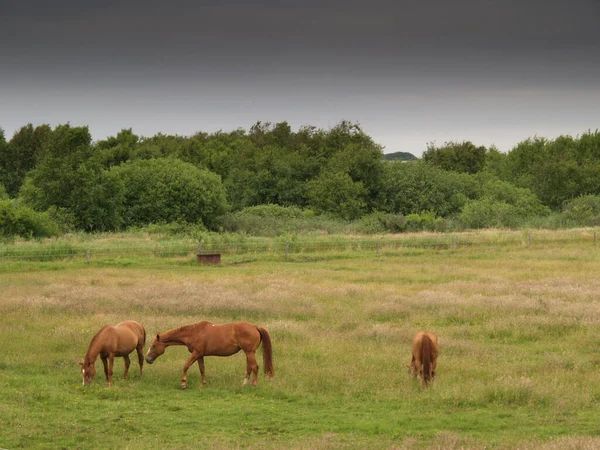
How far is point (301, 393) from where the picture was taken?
1539cm

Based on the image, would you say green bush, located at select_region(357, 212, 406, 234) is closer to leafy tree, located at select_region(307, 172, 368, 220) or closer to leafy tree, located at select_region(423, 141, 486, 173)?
leafy tree, located at select_region(307, 172, 368, 220)

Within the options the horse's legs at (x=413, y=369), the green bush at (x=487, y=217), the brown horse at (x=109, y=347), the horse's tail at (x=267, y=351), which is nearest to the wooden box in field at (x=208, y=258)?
the brown horse at (x=109, y=347)

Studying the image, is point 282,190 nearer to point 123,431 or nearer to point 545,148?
point 545,148

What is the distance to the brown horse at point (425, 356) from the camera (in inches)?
623

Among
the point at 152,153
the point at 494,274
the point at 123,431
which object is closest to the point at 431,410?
the point at 123,431

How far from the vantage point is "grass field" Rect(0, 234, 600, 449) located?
41.9 ft

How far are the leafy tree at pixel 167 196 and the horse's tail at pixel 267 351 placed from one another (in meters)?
54.9

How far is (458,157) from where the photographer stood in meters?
128

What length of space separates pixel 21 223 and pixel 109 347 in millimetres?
38300

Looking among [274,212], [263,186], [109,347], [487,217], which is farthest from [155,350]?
[263,186]

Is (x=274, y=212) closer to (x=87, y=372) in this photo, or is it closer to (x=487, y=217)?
(x=487, y=217)

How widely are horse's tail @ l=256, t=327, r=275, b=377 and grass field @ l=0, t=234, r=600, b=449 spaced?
15.0 inches

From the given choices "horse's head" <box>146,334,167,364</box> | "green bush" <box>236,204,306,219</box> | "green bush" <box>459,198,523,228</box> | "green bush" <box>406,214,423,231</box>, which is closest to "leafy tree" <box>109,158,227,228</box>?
"green bush" <box>236,204,306,219</box>

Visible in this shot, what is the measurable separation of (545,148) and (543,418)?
404ft
